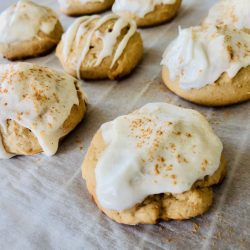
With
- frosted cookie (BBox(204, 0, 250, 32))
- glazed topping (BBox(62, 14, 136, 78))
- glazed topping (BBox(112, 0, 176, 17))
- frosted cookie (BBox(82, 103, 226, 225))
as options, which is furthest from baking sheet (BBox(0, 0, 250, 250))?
glazed topping (BBox(112, 0, 176, 17))

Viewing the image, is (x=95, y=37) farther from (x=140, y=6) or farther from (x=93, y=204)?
(x=93, y=204)

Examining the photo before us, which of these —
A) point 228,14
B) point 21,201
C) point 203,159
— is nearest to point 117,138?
point 203,159

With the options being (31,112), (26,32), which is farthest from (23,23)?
(31,112)

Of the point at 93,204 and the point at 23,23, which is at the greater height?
the point at 23,23

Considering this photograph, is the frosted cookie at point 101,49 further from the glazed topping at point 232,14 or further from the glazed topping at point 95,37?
the glazed topping at point 232,14

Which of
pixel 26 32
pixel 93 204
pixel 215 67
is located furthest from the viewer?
pixel 26 32

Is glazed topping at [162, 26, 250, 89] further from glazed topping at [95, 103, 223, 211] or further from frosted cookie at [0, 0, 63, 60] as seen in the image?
frosted cookie at [0, 0, 63, 60]

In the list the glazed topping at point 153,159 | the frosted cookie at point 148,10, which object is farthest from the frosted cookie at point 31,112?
the frosted cookie at point 148,10
